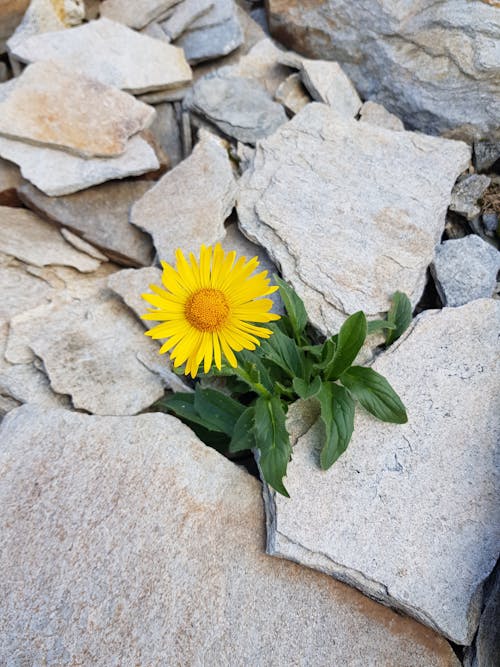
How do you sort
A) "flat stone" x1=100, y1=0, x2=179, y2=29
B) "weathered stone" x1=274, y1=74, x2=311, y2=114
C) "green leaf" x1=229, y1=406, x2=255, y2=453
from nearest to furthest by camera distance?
"green leaf" x1=229, y1=406, x2=255, y2=453
"weathered stone" x1=274, y1=74, x2=311, y2=114
"flat stone" x1=100, y1=0, x2=179, y2=29

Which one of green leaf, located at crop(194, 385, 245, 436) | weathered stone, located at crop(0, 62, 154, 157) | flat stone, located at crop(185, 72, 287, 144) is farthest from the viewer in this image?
flat stone, located at crop(185, 72, 287, 144)

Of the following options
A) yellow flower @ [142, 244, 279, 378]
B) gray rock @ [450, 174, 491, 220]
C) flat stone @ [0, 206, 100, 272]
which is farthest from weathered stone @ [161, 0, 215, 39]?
yellow flower @ [142, 244, 279, 378]

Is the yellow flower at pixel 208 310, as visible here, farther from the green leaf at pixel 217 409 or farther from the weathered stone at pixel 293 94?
the weathered stone at pixel 293 94

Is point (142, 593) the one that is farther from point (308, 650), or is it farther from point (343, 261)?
point (343, 261)

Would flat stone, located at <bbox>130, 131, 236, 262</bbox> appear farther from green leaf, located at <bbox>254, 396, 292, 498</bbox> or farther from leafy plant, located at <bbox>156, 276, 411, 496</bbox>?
green leaf, located at <bbox>254, 396, 292, 498</bbox>


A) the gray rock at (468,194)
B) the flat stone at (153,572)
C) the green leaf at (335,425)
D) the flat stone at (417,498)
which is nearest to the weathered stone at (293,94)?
the gray rock at (468,194)

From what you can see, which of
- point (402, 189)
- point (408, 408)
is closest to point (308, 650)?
point (408, 408)

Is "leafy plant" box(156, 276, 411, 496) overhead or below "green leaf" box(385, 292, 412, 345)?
below
